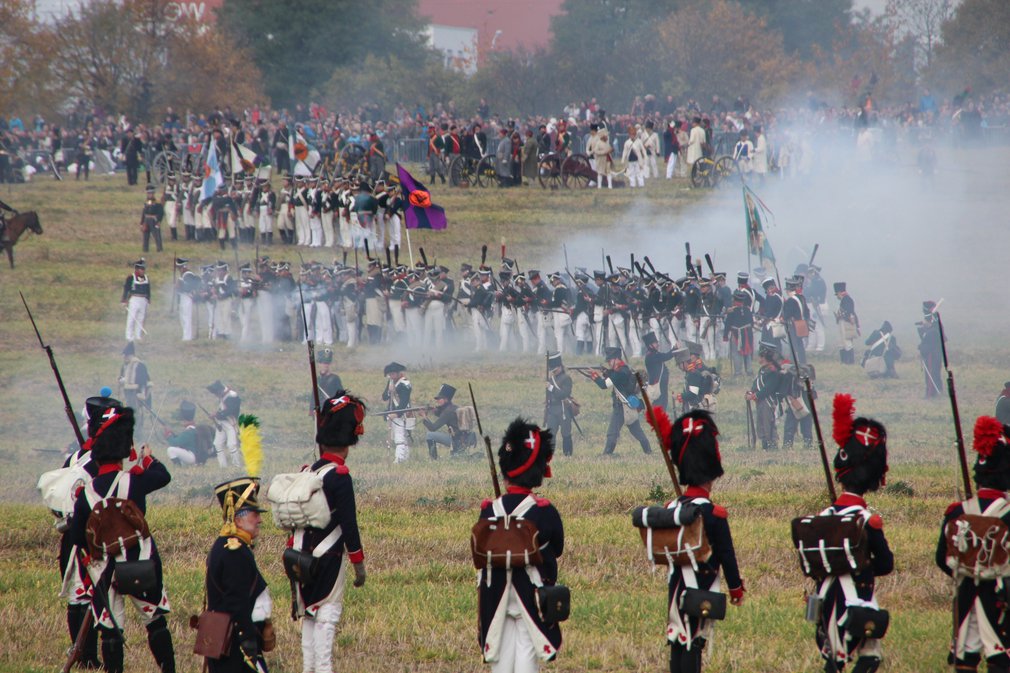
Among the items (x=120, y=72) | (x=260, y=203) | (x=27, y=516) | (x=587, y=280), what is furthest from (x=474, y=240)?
(x=120, y=72)

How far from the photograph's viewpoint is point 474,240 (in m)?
34.4

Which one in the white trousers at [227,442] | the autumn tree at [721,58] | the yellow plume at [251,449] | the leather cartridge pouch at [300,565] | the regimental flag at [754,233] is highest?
the autumn tree at [721,58]

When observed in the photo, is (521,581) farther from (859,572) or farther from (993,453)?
(993,453)

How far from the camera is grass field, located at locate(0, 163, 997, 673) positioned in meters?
8.03

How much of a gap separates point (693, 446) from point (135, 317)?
73.7 feet

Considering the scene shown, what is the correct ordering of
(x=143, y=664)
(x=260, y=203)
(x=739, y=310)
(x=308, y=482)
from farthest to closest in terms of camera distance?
(x=260, y=203) → (x=739, y=310) → (x=143, y=664) → (x=308, y=482)

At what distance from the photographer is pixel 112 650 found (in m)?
7.18

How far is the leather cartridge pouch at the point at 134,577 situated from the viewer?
681 cm

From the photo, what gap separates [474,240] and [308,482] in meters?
27.9

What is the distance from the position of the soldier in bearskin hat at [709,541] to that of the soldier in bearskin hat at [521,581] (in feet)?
2.00

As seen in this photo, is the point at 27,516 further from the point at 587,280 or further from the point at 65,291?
the point at 65,291

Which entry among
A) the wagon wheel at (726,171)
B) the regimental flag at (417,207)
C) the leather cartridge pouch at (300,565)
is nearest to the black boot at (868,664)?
the leather cartridge pouch at (300,565)

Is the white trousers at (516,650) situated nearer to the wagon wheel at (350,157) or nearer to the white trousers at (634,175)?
the wagon wheel at (350,157)

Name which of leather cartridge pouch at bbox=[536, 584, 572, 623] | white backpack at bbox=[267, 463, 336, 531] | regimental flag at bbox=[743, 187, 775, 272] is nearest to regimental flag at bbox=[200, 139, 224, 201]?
regimental flag at bbox=[743, 187, 775, 272]
